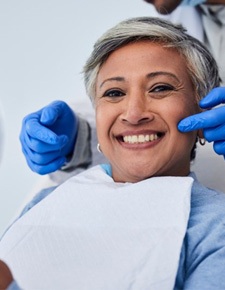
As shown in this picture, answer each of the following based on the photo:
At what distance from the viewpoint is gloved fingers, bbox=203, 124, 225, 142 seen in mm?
1213

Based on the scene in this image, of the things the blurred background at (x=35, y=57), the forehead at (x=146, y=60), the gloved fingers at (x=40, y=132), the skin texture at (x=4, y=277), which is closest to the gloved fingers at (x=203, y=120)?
the forehead at (x=146, y=60)

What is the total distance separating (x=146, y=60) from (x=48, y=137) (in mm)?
381

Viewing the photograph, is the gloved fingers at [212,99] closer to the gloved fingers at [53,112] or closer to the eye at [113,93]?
the eye at [113,93]

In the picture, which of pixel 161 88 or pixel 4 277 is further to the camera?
pixel 161 88

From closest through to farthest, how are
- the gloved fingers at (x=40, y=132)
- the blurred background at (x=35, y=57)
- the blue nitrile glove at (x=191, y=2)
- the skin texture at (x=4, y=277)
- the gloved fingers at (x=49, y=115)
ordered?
the skin texture at (x=4, y=277) → the gloved fingers at (x=40, y=132) → the gloved fingers at (x=49, y=115) → the blue nitrile glove at (x=191, y=2) → the blurred background at (x=35, y=57)

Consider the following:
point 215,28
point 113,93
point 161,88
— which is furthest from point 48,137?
point 215,28

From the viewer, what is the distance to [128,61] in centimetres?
119

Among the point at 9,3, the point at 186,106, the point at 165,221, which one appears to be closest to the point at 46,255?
the point at 165,221

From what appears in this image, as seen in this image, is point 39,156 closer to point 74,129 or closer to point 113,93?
point 74,129

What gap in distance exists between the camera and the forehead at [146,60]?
118 centimetres

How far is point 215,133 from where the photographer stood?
3.98ft

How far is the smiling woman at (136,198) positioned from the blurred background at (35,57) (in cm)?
90

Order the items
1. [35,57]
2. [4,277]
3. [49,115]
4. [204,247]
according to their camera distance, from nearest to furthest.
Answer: [4,277], [204,247], [49,115], [35,57]

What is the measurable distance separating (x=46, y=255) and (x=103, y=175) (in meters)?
0.32
